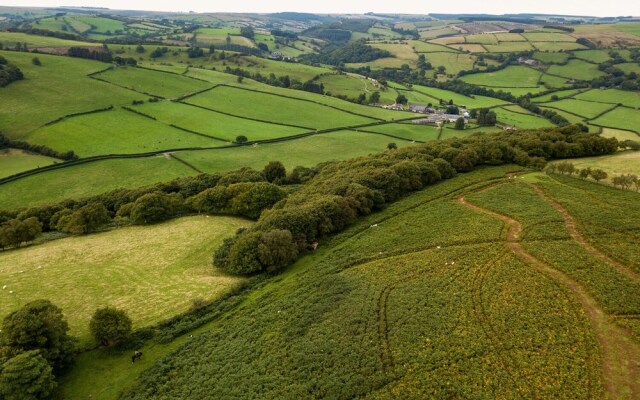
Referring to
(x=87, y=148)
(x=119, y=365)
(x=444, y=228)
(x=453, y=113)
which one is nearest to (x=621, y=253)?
(x=444, y=228)

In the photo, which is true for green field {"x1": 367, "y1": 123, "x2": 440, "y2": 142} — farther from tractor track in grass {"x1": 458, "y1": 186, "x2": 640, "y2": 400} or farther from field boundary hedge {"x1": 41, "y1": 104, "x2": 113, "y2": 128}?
tractor track in grass {"x1": 458, "y1": 186, "x2": 640, "y2": 400}

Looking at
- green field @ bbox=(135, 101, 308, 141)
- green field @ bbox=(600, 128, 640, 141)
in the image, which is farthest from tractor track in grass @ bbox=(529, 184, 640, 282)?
green field @ bbox=(135, 101, 308, 141)

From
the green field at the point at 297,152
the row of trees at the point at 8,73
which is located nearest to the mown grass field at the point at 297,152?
the green field at the point at 297,152

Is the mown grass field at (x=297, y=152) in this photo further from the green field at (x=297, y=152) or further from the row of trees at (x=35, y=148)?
the row of trees at (x=35, y=148)

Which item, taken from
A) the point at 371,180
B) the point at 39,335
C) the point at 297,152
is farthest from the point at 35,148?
the point at 371,180

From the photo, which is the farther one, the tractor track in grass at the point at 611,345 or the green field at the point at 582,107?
the green field at the point at 582,107
